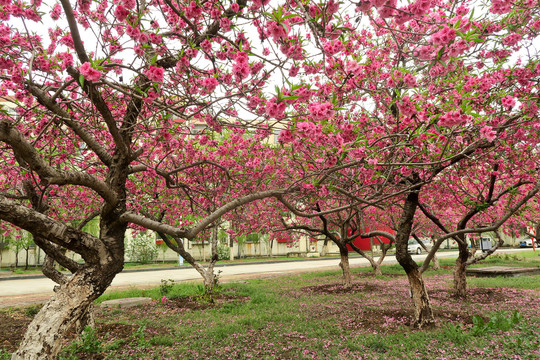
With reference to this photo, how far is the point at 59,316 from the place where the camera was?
3.45 meters

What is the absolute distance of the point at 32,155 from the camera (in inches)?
127

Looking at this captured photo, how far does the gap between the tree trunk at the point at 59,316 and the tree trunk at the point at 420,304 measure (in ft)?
18.3

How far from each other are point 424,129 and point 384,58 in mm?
3239

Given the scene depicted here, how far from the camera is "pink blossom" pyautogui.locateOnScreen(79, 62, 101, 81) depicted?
9.34 ft

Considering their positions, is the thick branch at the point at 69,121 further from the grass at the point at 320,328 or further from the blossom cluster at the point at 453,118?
the blossom cluster at the point at 453,118

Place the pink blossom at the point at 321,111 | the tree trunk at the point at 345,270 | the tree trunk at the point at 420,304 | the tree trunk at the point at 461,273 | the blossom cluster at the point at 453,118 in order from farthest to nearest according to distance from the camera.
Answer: the tree trunk at the point at 345,270 < the tree trunk at the point at 461,273 < the tree trunk at the point at 420,304 < the blossom cluster at the point at 453,118 < the pink blossom at the point at 321,111

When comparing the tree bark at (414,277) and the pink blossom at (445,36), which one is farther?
the tree bark at (414,277)

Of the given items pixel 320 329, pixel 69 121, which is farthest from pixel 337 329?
pixel 69 121

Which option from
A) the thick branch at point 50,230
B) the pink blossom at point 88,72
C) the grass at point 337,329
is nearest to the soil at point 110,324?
the grass at point 337,329

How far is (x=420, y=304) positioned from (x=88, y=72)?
6774 mm

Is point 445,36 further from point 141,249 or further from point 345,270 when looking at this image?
point 141,249

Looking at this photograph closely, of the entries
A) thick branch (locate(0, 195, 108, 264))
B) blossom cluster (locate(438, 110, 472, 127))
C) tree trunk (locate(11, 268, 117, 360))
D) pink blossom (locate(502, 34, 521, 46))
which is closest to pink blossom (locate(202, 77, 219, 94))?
thick branch (locate(0, 195, 108, 264))

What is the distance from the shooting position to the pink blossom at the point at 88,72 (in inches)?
112

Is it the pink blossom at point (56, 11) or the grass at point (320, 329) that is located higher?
the pink blossom at point (56, 11)
